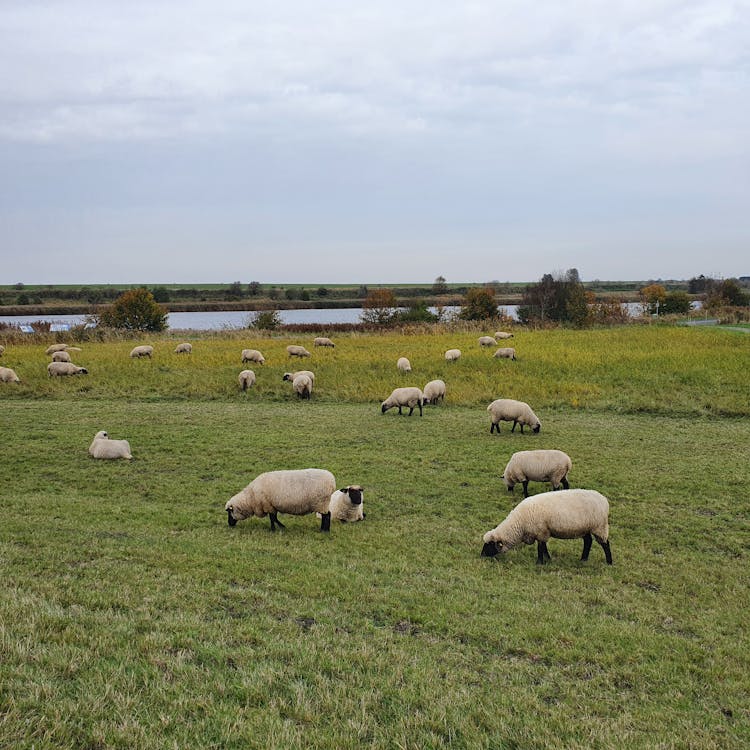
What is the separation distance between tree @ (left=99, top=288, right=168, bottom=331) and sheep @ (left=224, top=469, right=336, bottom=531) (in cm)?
4908

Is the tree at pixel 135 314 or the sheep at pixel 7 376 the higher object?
the tree at pixel 135 314

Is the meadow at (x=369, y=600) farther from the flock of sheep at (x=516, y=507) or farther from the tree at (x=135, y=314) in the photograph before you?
the tree at (x=135, y=314)

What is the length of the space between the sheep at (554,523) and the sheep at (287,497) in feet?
7.82

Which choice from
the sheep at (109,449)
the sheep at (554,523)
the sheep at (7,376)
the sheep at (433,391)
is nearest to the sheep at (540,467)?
the sheep at (554,523)

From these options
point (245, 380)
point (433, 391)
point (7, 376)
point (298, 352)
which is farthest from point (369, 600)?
point (298, 352)

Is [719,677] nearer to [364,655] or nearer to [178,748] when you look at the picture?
[364,655]

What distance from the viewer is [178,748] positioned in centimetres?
322

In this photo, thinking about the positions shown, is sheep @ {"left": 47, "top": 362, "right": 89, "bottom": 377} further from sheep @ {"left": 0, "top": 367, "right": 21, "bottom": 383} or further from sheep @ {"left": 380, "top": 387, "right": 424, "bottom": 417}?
sheep @ {"left": 380, "top": 387, "right": 424, "bottom": 417}

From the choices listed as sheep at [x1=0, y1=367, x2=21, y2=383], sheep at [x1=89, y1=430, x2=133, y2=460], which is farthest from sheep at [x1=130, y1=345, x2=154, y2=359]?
sheep at [x1=89, y1=430, x2=133, y2=460]

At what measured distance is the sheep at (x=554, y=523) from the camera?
24.5 ft

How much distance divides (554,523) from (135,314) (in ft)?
175

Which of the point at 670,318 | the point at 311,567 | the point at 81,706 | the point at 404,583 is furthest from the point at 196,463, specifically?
the point at 670,318

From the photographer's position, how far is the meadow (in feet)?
12.0

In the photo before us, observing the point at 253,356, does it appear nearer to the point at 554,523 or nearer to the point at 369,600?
the point at 554,523
